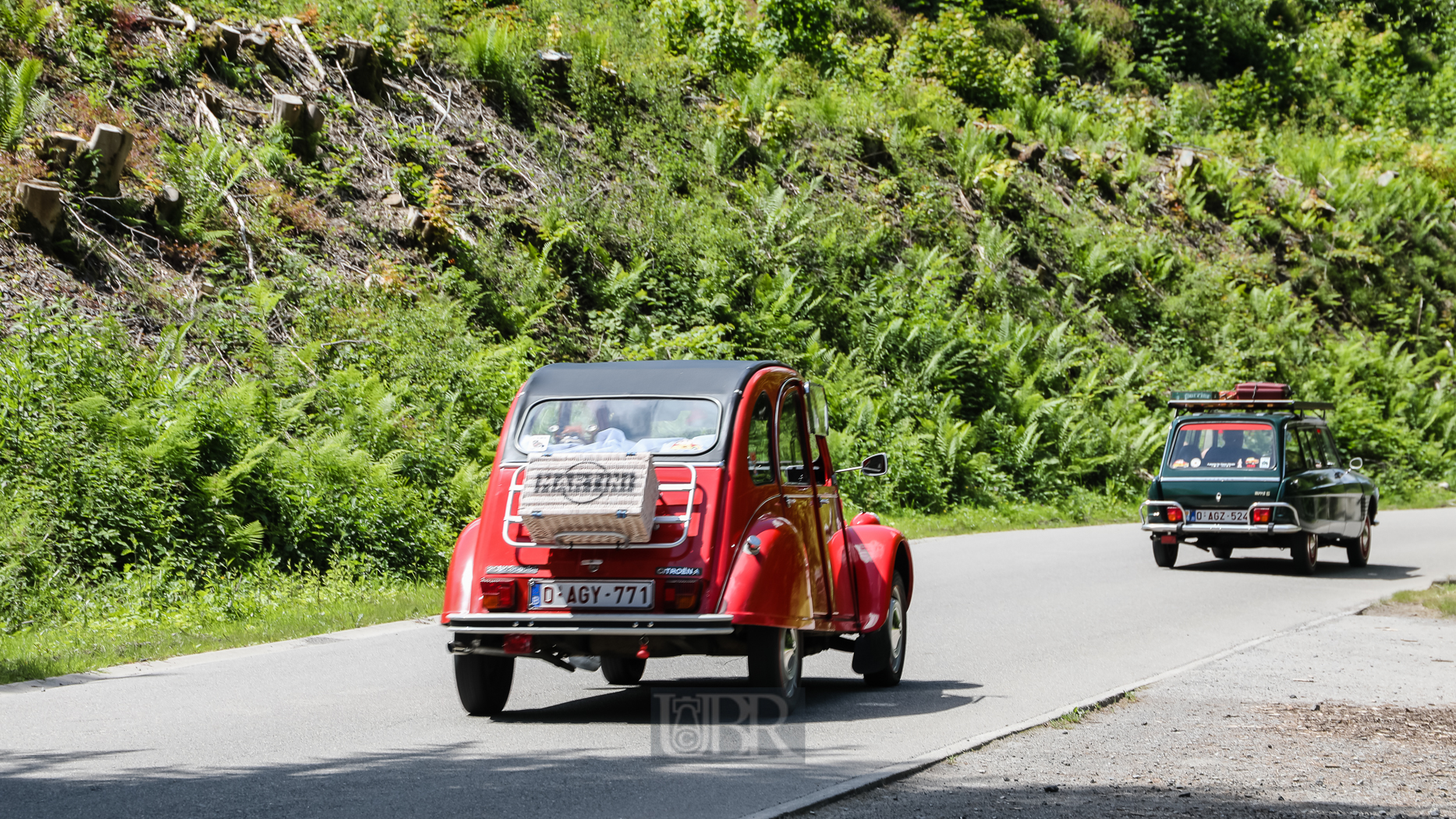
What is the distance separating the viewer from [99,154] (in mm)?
18531

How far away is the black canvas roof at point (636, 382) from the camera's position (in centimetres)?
818

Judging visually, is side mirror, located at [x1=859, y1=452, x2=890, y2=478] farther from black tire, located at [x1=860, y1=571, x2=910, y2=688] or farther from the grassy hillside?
the grassy hillside

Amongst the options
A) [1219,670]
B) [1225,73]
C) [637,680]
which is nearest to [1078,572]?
[1219,670]

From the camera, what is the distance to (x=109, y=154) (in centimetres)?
1859

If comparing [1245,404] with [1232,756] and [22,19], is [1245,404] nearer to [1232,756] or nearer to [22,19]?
[1232,756]

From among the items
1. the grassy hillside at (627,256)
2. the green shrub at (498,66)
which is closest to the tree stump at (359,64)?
the grassy hillside at (627,256)

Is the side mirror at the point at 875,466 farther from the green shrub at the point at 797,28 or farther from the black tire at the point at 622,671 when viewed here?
the green shrub at the point at 797,28

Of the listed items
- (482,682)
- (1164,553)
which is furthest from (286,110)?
(482,682)

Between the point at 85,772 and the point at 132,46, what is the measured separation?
18.2 m

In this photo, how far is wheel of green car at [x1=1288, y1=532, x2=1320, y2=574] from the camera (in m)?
17.2

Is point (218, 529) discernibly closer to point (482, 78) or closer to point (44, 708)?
point (44, 708)

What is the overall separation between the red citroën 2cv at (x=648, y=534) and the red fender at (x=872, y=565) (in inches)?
3.7

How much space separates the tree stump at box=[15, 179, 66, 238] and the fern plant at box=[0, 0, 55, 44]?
3.97 m

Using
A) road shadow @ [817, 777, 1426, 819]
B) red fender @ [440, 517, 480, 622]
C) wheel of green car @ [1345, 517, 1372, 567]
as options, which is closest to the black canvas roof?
red fender @ [440, 517, 480, 622]
